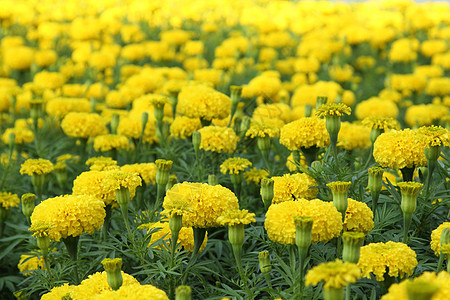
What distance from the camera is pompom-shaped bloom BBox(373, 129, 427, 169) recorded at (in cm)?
233

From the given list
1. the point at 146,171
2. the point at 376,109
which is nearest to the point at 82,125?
the point at 146,171

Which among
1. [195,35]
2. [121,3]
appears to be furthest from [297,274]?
[121,3]

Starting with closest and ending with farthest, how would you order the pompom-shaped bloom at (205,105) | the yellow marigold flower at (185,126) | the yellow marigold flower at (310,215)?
the yellow marigold flower at (310,215) < the pompom-shaped bloom at (205,105) < the yellow marigold flower at (185,126)

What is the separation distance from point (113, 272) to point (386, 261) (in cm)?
92

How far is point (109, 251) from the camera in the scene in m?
2.51

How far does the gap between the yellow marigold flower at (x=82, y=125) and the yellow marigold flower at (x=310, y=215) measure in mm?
1909

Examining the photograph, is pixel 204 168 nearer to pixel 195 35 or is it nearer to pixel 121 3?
pixel 195 35

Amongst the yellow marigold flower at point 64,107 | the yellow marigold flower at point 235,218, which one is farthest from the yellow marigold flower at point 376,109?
the yellow marigold flower at point 235,218

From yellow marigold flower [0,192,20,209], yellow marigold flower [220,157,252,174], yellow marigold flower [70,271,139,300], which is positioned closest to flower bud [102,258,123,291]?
yellow marigold flower [70,271,139,300]

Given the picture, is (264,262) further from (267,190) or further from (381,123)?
(381,123)

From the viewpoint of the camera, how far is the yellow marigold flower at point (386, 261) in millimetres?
1826

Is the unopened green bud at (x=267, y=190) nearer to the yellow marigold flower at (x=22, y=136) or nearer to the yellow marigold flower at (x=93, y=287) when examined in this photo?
the yellow marigold flower at (x=93, y=287)

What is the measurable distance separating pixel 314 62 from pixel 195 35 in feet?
9.76

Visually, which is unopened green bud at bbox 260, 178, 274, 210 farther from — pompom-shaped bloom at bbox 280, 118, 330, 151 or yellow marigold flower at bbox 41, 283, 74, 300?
yellow marigold flower at bbox 41, 283, 74, 300
